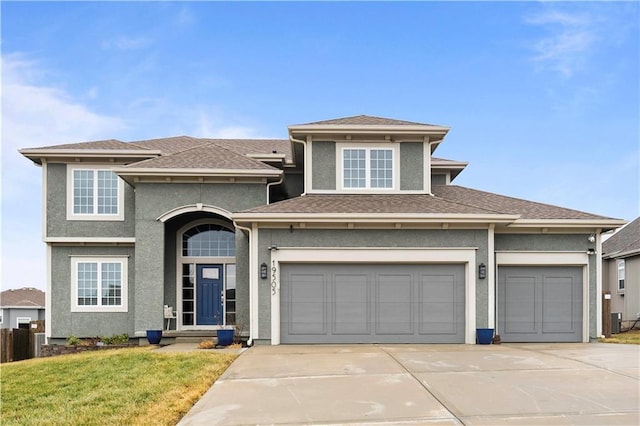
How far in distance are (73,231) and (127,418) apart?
10.9 metres

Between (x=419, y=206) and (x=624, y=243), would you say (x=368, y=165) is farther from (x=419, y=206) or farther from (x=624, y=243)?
(x=624, y=243)

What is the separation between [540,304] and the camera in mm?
14648

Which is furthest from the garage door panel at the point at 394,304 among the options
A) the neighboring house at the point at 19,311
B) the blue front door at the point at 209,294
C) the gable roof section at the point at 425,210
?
the neighboring house at the point at 19,311

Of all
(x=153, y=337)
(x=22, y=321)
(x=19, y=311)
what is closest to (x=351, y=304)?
(x=153, y=337)

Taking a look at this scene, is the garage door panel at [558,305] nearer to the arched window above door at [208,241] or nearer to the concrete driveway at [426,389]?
the concrete driveway at [426,389]

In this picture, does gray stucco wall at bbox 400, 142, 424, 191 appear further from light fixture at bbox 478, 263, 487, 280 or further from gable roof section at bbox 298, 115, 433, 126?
light fixture at bbox 478, 263, 487, 280

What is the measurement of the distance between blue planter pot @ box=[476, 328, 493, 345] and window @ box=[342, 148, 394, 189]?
485 cm

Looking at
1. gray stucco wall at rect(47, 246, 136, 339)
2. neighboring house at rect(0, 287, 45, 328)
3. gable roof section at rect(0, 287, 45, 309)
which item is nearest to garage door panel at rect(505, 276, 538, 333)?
gray stucco wall at rect(47, 246, 136, 339)

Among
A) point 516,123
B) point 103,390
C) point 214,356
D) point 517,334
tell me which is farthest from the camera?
point 516,123

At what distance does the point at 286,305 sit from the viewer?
13.7 m

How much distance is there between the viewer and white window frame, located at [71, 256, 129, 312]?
16.0 m

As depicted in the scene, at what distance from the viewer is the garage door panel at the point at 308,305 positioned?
44.7 ft

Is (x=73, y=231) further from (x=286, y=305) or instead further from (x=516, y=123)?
(x=516, y=123)

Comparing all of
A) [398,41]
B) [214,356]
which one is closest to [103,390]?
[214,356]
